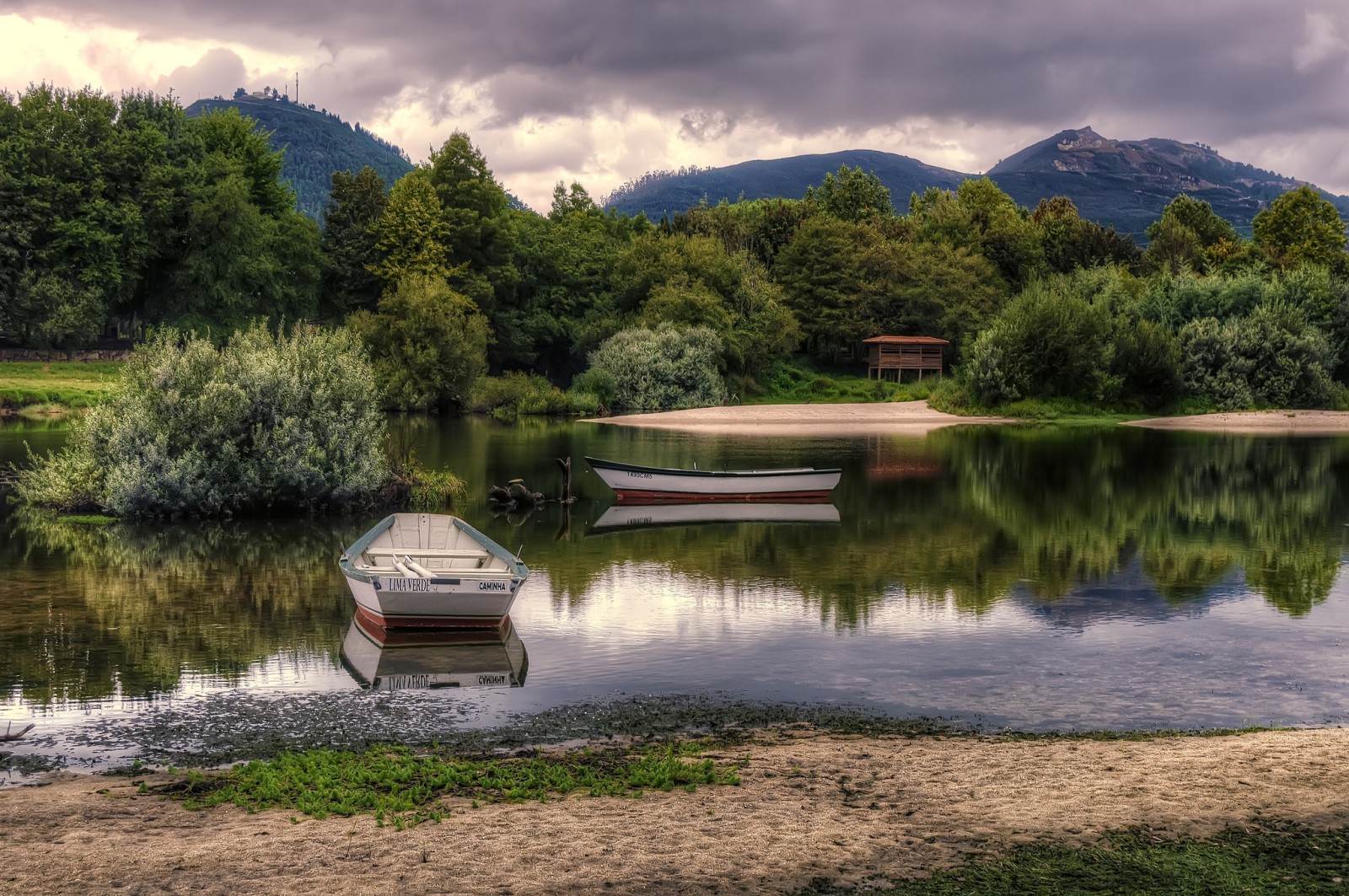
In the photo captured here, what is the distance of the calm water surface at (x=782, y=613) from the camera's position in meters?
14.0

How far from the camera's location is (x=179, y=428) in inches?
1081

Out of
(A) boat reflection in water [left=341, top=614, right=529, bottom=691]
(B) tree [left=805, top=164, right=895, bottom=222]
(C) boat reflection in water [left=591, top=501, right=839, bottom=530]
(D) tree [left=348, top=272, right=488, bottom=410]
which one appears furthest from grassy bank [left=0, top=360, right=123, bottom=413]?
(B) tree [left=805, top=164, right=895, bottom=222]

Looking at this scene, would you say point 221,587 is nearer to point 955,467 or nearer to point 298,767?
point 298,767

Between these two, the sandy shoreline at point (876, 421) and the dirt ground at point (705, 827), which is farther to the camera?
the sandy shoreline at point (876, 421)

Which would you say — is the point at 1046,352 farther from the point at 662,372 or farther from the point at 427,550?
the point at 427,550

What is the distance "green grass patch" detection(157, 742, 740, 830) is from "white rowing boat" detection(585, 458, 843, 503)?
22.1 meters

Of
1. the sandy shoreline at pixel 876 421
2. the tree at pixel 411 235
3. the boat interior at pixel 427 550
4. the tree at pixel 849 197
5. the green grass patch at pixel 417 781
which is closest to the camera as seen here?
the green grass patch at pixel 417 781

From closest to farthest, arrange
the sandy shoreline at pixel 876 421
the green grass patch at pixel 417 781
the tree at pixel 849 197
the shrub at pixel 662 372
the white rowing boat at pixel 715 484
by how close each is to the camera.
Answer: the green grass patch at pixel 417 781 < the white rowing boat at pixel 715 484 < the sandy shoreline at pixel 876 421 < the shrub at pixel 662 372 < the tree at pixel 849 197

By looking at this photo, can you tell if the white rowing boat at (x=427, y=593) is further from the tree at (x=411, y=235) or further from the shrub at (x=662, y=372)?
the tree at (x=411, y=235)

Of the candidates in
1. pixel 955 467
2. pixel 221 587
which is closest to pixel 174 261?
pixel 955 467

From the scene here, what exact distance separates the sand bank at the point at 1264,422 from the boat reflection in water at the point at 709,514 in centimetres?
3947

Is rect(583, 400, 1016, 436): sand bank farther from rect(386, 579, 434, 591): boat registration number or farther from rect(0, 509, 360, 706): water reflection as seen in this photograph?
rect(386, 579, 434, 591): boat registration number

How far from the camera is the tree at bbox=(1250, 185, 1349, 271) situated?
106 metres

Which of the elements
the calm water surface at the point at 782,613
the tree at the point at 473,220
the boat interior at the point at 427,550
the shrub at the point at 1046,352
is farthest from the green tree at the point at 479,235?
the boat interior at the point at 427,550
